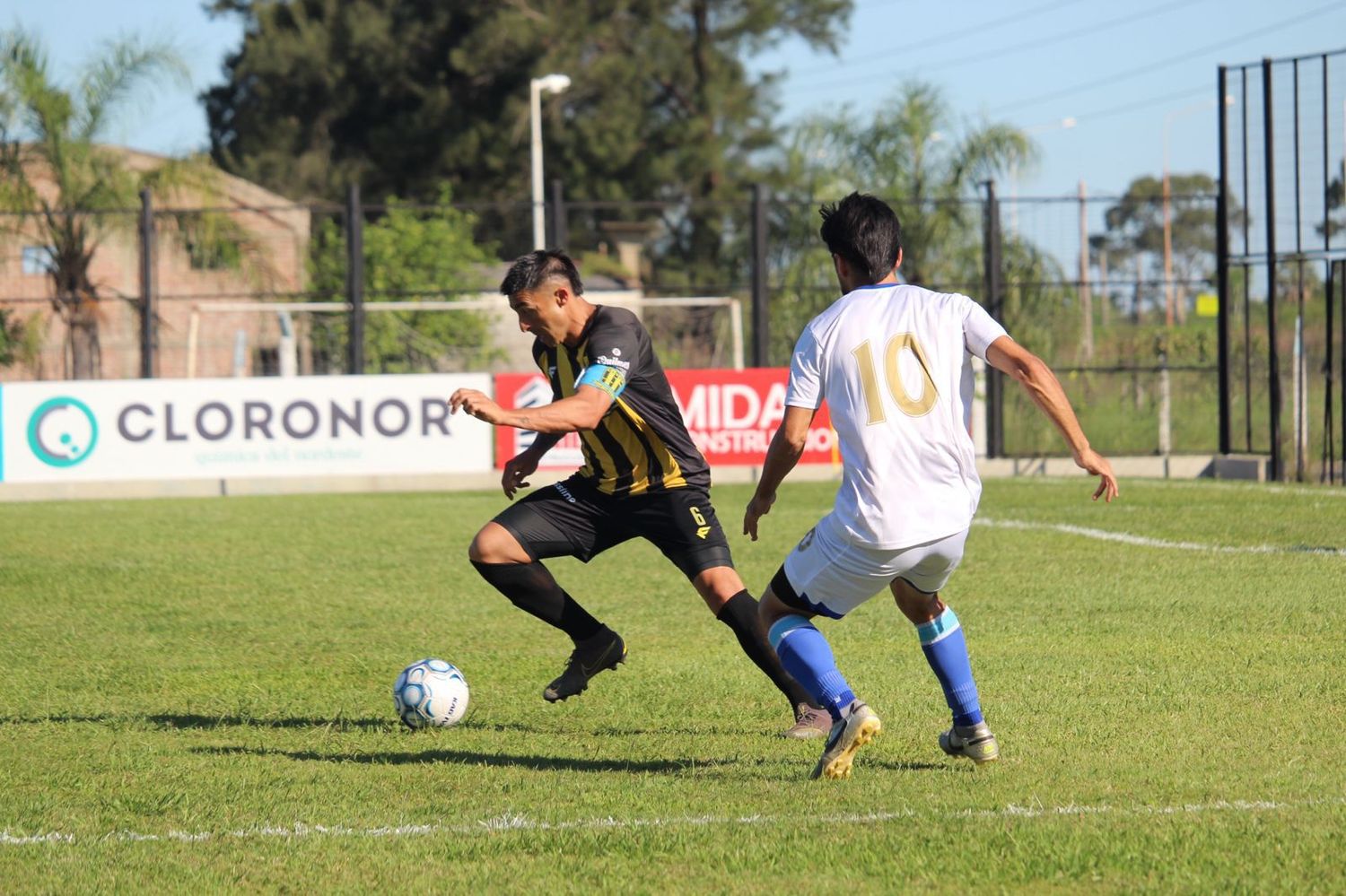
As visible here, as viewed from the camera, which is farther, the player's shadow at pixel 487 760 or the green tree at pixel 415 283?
the green tree at pixel 415 283

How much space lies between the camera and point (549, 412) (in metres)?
5.75

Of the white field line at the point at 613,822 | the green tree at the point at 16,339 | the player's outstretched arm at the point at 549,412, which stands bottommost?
the white field line at the point at 613,822

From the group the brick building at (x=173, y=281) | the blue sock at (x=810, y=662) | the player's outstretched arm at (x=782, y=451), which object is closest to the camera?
the player's outstretched arm at (x=782, y=451)

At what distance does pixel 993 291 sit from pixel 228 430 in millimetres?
9934

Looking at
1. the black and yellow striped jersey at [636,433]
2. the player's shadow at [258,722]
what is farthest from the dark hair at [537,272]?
the player's shadow at [258,722]

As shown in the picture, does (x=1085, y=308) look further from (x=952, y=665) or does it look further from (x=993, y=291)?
(x=952, y=665)

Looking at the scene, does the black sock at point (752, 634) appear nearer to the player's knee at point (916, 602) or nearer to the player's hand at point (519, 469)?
the player's knee at point (916, 602)

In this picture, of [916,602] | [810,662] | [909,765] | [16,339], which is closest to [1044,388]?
[916,602]

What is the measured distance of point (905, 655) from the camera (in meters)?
7.93

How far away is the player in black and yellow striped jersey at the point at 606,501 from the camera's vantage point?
627 centimetres

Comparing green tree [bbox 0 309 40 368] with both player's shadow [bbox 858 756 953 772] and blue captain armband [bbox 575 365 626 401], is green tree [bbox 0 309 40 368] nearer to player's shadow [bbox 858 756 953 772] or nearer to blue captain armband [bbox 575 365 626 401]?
blue captain armband [bbox 575 365 626 401]

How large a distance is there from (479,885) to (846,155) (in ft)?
93.3

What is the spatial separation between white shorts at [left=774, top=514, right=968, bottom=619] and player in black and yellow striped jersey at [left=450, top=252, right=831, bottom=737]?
93 cm

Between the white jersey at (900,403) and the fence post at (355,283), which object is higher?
the fence post at (355,283)
